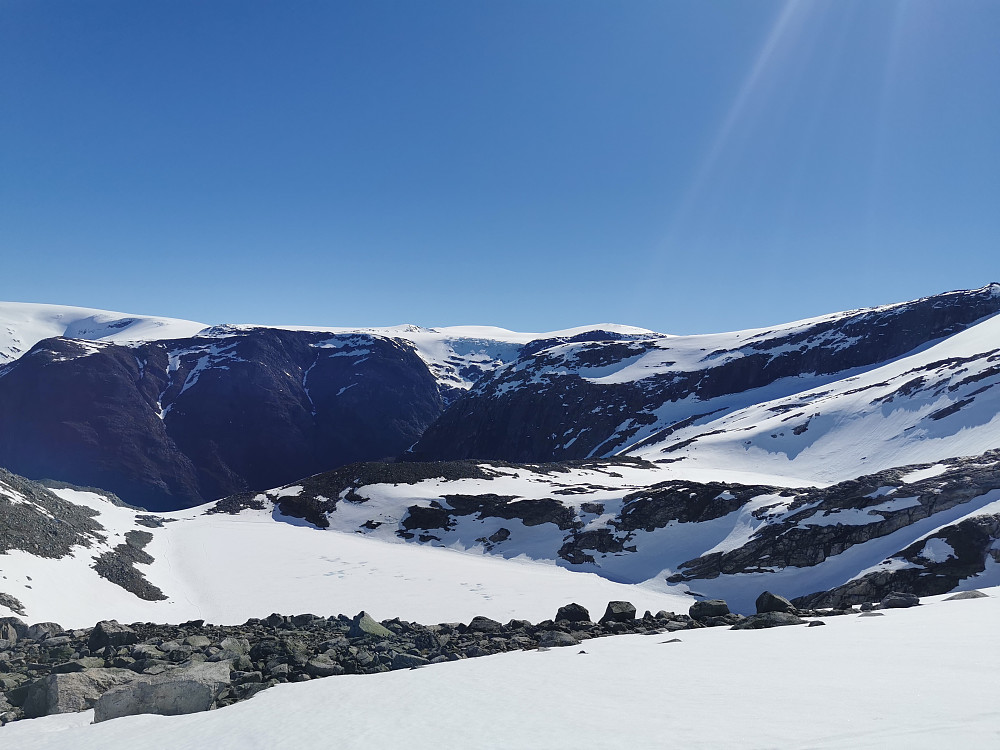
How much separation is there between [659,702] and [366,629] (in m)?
15.1

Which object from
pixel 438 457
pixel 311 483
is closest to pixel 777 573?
pixel 311 483

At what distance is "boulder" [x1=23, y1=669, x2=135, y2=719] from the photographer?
13.6m

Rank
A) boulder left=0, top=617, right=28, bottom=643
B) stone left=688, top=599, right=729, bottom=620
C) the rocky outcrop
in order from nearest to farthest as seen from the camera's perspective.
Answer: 1. the rocky outcrop
2. stone left=688, top=599, right=729, bottom=620
3. boulder left=0, top=617, right=28, bottom=643

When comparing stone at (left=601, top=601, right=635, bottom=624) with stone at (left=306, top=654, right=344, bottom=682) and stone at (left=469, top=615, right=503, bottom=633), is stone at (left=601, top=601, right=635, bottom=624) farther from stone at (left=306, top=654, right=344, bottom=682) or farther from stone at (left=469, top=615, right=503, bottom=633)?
stone at (left=306, top=654, right=344, bottom=682)

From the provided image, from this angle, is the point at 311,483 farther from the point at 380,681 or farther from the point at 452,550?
the point at 380,681

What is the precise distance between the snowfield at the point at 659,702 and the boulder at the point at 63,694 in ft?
1.51

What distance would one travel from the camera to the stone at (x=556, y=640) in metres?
18.2

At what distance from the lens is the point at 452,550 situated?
182 feet

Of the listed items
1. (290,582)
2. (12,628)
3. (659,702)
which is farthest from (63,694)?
(290,582)

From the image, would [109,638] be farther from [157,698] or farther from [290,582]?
[290,582]

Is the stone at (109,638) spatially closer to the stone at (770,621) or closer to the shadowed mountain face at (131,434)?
the stone at (770,621)

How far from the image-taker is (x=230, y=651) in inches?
701

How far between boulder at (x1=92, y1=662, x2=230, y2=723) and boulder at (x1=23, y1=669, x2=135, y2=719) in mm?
1257

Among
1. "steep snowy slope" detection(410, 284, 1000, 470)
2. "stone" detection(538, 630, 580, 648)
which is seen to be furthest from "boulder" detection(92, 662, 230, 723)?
"steep snowy slope" detection(410, 284, 1000, 470)
